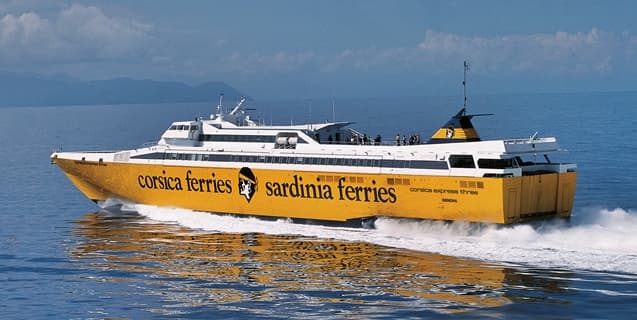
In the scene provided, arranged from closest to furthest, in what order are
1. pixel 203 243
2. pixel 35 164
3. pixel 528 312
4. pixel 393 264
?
pixel 528 312 < pixel 393 264 < pixel 203 243 < pixel 35 164

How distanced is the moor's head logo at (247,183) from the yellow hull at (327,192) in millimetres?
48

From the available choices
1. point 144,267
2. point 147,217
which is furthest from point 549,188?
point 147,217

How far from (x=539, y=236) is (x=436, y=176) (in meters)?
4.90

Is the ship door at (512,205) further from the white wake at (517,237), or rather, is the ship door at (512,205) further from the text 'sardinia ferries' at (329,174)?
the white wake at (517,237)

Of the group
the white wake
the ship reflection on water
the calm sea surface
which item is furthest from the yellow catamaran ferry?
the ship reflection on water

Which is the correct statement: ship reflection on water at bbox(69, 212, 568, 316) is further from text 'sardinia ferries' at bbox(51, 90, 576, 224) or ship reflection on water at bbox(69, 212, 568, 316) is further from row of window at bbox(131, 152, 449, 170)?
row of window at bbox(131, 152, 449, 170)

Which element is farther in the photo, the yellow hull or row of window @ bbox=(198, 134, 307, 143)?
row of window @ bbox=(198, 134, 307, 143)

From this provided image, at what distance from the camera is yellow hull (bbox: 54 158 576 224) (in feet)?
113

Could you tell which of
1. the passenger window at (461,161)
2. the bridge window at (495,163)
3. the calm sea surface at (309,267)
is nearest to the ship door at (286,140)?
the calm sea surface at (309,267)

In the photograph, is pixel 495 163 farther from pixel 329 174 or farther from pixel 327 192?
pixel 327 192

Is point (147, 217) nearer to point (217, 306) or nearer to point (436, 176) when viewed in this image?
point (436, 176)

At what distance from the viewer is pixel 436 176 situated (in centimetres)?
3544

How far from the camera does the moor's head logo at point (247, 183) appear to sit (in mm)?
40750

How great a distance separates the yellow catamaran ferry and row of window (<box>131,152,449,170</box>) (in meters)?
0.05
